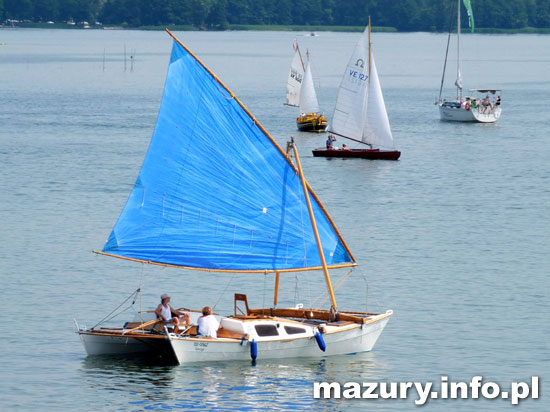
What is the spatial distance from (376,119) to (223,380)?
203 ft

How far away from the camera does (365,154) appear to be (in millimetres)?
101250

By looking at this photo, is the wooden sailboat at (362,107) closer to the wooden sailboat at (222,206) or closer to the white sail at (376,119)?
the white sail at (376,119)

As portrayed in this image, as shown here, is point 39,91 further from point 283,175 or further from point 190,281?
point 283,175

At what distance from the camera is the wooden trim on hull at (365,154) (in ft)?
331

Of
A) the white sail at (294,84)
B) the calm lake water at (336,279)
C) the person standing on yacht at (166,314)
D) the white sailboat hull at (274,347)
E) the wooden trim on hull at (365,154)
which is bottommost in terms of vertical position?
the calm lake water at (336,279)

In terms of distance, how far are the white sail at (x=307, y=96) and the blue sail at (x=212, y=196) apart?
3276 inches

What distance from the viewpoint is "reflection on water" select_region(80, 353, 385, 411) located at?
37.5 meters

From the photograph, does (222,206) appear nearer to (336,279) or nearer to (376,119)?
(336,279)

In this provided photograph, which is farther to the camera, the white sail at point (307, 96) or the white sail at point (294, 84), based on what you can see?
the white sail at point (294, 84)

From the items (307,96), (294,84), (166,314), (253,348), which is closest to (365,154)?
(307,96)

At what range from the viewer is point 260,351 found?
4009 centimetres

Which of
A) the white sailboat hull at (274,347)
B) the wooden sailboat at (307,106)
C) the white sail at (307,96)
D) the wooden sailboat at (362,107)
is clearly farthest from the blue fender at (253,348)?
the white sail at (307,96)

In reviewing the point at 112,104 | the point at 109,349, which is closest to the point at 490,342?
the point at 109,349

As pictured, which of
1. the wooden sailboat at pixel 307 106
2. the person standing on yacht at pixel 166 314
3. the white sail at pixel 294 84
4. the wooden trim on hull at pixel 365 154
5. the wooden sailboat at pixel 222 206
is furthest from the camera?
the white sail at pixel 294 84
